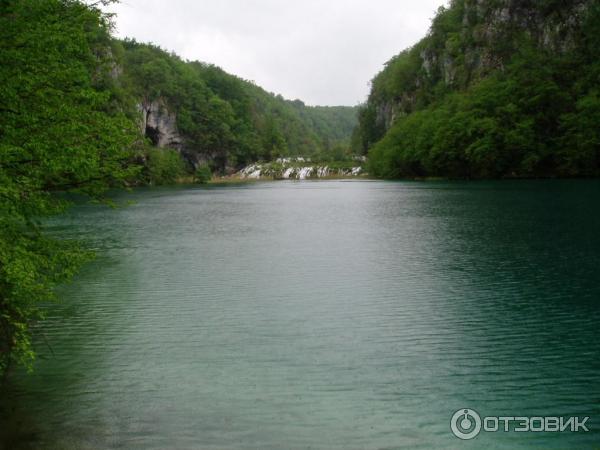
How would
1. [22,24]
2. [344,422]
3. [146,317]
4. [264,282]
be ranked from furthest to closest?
[264,282]
[146,317]
[22,24]
[344,422]

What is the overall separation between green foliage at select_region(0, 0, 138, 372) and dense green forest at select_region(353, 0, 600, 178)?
243ft

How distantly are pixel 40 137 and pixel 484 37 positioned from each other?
357 feet

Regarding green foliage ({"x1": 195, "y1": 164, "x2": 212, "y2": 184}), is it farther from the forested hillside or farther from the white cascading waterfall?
the white cascading waterfall

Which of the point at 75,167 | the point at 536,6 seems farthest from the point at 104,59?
the point at 536,6

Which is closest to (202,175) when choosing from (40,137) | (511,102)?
(511,102)

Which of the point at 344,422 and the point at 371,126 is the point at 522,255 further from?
the point at 371,126

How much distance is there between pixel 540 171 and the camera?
266ft

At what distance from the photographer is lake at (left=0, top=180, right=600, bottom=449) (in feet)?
27.2

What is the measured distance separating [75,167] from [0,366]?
11.9 feet

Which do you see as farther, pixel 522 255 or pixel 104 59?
pixel 522 255

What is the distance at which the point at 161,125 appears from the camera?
141 meters

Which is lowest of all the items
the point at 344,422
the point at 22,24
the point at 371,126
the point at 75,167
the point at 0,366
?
the point at 344,422
